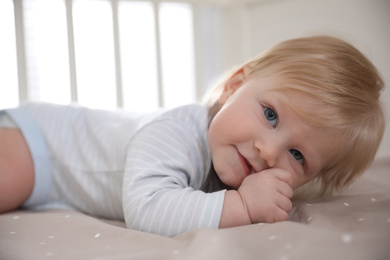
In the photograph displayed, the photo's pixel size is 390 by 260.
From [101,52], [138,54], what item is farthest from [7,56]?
[138,54]

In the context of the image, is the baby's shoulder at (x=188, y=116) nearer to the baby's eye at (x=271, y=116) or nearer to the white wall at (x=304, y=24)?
the baby's eye at (x=271, y=116)

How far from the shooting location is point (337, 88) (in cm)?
71

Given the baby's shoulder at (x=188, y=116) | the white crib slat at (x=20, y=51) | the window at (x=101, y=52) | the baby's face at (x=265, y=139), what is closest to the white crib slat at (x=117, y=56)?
the window at (x=101, y=52)

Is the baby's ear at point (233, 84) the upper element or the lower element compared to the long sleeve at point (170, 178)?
upper

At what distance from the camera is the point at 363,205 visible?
2.27ft

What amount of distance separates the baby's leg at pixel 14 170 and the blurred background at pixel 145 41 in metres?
0.52

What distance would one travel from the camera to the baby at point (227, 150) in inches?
25.2

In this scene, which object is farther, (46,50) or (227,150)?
(46,50)

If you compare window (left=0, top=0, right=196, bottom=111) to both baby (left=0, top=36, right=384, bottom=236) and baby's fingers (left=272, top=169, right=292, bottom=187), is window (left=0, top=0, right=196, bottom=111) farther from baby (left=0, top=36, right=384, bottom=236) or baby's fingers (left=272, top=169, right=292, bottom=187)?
baby's fingers (left=272, top=169, right=292, bottom=187)

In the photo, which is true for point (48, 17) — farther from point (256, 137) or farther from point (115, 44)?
point (256, 137)

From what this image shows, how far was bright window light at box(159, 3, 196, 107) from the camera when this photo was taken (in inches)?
65.1

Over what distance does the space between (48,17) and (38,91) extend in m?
0.26

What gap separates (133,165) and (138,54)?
96cm

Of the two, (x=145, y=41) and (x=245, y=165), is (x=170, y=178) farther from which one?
(x=145, y=41)
